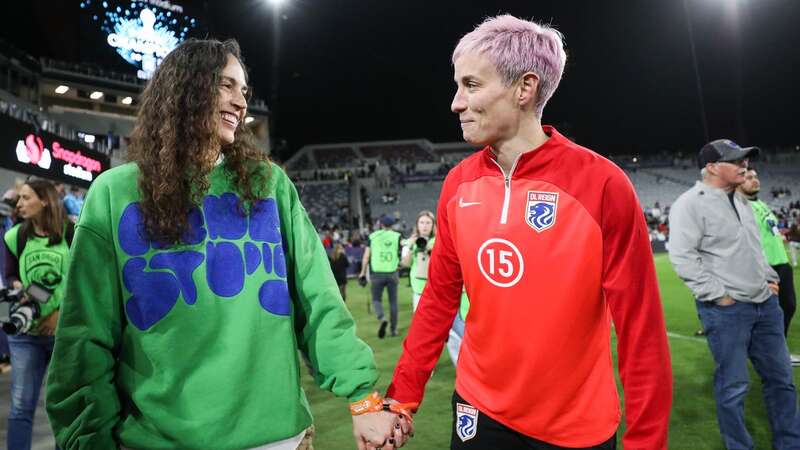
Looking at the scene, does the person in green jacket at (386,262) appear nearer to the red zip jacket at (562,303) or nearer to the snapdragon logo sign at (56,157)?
the red zip jacket at (562,303)

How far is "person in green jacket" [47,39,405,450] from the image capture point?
1.66 metres

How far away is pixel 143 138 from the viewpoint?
6.22 feet

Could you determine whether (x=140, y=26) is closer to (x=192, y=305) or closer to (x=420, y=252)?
(x=420, y=252)

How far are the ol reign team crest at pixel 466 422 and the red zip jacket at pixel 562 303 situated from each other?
1.5 inches

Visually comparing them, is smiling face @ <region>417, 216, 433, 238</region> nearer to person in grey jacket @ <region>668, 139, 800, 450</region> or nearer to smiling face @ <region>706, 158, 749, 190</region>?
person in grey jacket @ <region>668, 139, 800, 450</region>

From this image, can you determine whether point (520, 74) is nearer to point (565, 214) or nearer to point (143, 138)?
point (565, 214)

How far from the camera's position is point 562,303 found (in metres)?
1.95

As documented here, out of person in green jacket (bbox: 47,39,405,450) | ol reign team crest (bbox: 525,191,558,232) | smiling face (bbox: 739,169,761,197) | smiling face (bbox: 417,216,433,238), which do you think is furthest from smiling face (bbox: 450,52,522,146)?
smiling face (bbox: 417,216,433,238)

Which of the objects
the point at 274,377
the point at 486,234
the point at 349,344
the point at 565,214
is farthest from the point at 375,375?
the point at 565,214

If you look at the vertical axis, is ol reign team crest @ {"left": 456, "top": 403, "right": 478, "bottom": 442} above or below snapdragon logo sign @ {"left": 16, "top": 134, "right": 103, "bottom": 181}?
below

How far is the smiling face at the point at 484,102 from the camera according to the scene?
2.05 m

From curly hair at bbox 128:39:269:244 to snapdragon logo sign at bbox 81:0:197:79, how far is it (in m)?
39.5

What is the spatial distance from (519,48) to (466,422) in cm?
136

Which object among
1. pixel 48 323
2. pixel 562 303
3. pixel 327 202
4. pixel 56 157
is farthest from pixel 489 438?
pixel 327 202
